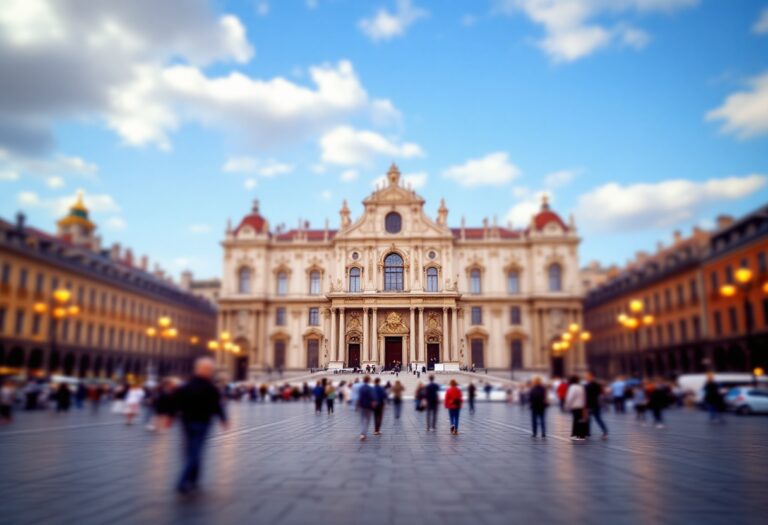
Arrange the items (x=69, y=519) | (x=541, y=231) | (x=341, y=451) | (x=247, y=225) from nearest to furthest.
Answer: (x=69, y=519), (x=341, y=451), (x=247, y=225), (x=541, y=231)

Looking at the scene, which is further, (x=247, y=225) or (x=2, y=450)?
(x=247, y=225)

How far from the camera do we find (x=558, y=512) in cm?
832

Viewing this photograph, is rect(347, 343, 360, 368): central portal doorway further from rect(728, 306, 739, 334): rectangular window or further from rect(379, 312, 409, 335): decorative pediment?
rect(728, 306, 739, 334): rectangular window

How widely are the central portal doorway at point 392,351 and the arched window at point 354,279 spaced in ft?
8.17

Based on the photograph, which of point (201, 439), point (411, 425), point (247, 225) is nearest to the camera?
point (201, 439)

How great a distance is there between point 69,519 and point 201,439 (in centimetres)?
217

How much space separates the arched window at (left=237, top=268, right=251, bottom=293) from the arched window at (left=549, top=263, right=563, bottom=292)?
63.6ft

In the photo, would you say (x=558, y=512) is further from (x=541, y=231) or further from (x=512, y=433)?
(x=541, y=231)

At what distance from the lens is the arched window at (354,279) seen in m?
23.1

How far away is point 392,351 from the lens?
2156cm

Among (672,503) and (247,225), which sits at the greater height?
(247,225)

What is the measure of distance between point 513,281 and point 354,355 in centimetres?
1966

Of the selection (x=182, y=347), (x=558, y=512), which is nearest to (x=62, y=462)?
(x=558, y=512)

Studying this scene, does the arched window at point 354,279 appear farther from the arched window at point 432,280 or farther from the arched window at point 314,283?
the arched window at point 432,280
